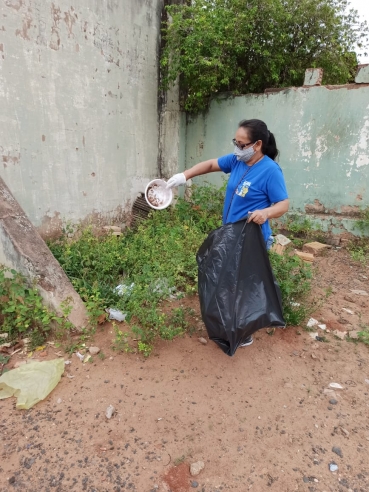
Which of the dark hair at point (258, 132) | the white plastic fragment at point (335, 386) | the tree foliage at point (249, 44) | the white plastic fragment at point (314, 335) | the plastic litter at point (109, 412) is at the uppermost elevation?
the tree foliage at point (249, 44)

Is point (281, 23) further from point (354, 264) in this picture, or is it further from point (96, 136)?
point (354, 264)

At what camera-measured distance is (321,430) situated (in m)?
1.93

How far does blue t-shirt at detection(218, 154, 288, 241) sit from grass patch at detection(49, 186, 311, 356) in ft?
2.49

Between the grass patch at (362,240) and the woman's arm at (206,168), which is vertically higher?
the woman's arm at (206,168)

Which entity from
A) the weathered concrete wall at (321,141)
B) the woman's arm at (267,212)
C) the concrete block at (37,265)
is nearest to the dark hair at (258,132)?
the woman's arm at (267,212)

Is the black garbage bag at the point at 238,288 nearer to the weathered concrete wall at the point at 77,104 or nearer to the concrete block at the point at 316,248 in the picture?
the weathered concrete wall at the point at 77,104

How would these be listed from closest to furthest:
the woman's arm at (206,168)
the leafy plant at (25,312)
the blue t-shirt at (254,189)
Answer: the blue t-shirt at (254,189) < the leafy plant at (25,312) < the woman's arm at (206,168)

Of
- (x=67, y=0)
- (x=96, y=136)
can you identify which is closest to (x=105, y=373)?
(x=96, y=136)

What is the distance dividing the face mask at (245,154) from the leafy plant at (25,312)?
66.2 inches

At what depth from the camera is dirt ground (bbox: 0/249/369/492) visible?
1.66m

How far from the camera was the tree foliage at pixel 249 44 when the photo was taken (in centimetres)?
486

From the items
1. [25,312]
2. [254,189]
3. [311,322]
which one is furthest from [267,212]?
[25,312]

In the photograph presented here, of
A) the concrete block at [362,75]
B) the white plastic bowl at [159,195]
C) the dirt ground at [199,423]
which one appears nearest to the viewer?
the dirt ground at [199,423]

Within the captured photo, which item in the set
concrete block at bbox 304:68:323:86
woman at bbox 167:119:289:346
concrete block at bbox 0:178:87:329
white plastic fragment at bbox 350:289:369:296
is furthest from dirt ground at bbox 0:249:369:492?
concrete block at bbox 304:68:323:86
